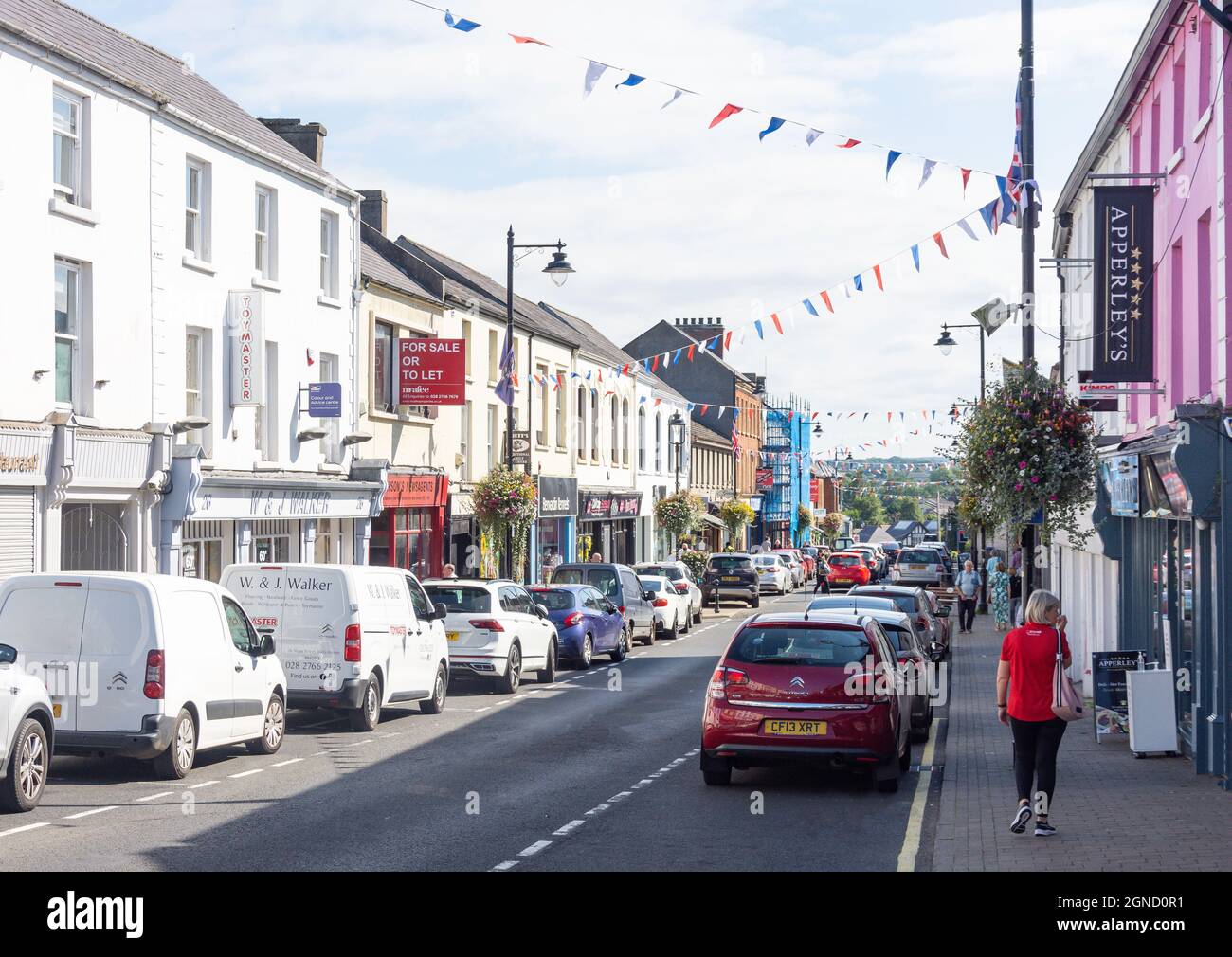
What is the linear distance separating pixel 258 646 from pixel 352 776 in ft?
6.75

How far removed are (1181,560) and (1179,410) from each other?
242 cm

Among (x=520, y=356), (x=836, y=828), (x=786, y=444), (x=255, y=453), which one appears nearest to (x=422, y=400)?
(x=255, y=453)

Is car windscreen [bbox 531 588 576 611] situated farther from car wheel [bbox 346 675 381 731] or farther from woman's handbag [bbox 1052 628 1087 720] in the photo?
woman's handbag [bbox 1052 628 1087 720]

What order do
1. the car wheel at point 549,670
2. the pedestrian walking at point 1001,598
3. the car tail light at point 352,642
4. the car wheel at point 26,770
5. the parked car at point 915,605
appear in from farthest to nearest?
the pedestrian walking at point 1001,598 → the car wheel at point 549,670 → the parked car at point 915,605 → the car tail light at point 352,642 → the car wheel at point 26,770

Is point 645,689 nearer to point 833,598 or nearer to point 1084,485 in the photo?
point 833,598

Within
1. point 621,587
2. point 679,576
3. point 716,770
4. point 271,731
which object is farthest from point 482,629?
point 679,576

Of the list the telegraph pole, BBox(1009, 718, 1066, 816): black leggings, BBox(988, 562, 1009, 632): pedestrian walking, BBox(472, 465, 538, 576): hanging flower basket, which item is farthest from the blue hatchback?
BBox(1009, 718, 1066, 816): black leggings

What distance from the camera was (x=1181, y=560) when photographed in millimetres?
14578

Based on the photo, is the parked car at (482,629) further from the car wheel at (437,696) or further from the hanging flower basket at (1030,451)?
the hanging flower basket at (1030,451)

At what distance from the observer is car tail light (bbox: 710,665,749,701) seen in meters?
12.8

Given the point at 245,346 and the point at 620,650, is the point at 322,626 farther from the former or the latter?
the point at 620,650

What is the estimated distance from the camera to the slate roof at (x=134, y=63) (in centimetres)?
1983

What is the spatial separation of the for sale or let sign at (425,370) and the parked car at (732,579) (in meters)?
16.7

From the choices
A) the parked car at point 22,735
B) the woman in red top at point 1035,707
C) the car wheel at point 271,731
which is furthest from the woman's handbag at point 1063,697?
the car wheel at point 271,731
